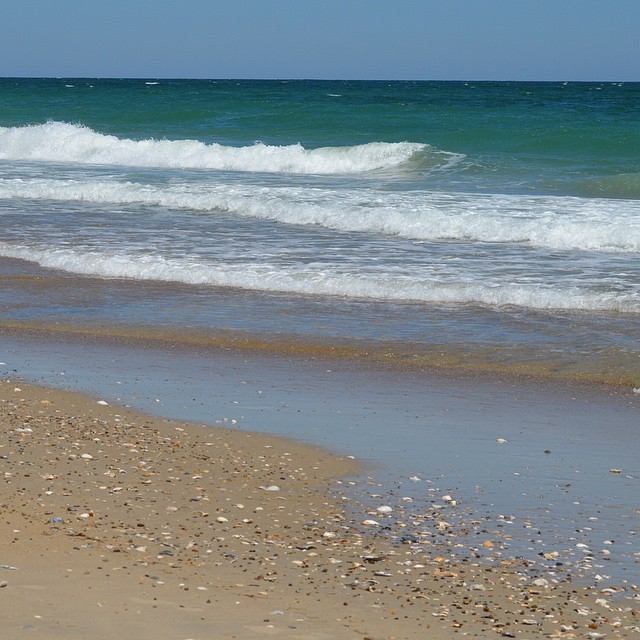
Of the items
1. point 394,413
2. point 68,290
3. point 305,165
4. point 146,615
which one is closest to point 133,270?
point 68,290

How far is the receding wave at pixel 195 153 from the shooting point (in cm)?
2541

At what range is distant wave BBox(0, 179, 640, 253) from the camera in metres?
13.0

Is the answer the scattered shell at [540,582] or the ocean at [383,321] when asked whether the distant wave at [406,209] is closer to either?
the ocean at [383,321]

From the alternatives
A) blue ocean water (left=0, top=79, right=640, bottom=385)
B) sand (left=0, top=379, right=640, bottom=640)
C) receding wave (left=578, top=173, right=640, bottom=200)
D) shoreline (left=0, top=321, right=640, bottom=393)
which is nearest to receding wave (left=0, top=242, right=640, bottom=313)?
blue ocean water (left=0, top=79, right=640, bottom=385)

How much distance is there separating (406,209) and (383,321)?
6.40m

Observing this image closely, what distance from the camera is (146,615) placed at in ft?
10.6

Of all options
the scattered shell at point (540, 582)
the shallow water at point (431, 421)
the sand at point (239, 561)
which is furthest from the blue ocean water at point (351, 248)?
the scattered shell at point (540, 582)

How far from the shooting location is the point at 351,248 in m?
12.3

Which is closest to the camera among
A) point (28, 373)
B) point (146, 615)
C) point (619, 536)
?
point (146, 615)

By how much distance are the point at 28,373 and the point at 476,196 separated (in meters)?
11.3

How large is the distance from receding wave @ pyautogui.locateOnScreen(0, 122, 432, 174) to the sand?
66.9 ft

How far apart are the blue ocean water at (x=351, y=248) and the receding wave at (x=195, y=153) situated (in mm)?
80

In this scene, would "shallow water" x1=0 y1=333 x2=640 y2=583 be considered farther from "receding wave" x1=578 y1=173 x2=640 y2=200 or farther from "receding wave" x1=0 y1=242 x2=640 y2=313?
"receding wave" x1=578 y1=173 x2=640 y2=200

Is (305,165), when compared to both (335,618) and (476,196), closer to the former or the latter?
(476,196)
